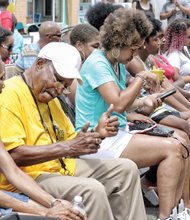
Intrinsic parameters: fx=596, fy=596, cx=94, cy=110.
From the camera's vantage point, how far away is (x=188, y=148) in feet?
16.2

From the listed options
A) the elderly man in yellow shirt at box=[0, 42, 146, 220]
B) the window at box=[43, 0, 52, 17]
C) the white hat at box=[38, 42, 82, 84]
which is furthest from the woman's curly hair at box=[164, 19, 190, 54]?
the window at box=[43, 0, 52, 17]

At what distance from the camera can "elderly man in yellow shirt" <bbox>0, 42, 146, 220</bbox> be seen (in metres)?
3.57

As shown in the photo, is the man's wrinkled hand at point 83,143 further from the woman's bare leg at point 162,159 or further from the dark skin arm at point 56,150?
the woman's bare leg at point 162,159

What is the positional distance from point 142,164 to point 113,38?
102 centimetres

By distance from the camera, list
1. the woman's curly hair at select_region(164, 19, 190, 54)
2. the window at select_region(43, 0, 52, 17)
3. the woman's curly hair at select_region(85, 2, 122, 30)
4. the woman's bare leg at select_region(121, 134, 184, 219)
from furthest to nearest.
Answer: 1. the window at select_region(43, 0, 52, 17)
2. the woman's curly hair at select_region(164, 19, 190, 54)
3. the woman's curly hair at select_region(85, 2, 122, 30)
4. the woman's bare leg at select_region(121, 134, 184, 219)

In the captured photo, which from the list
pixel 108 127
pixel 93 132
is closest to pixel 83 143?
pixel 93 132

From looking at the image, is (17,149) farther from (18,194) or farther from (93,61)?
(93,61)

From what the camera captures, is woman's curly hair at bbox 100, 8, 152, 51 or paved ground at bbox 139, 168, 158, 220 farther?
paved ground at bbox 139, 168, 158, 220

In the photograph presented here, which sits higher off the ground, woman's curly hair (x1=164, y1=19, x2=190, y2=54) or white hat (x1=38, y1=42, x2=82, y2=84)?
white hat (x1=38, y1=42, x2=82, y2=84)

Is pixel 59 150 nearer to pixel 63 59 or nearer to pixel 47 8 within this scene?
pixel 63 59

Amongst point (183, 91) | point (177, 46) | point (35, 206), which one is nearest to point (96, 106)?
point (35, 206)

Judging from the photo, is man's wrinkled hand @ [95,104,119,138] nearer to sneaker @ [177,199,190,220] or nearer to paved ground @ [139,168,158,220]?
sneaker @ [177,199,190,220]

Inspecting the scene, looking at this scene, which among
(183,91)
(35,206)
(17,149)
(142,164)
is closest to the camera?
(35,206)

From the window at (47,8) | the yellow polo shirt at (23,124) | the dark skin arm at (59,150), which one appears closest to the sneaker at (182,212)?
the yellow polo shirt at (23,124)
